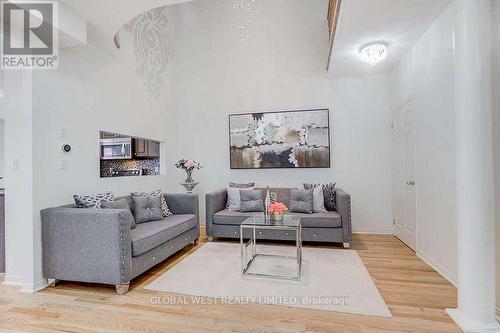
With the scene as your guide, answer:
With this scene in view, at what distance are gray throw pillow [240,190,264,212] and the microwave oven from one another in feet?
7.00

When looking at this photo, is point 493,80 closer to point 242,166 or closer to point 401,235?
point 401,235

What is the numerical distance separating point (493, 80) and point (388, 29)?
4.51 ft

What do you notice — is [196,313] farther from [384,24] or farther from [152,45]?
[152,45]

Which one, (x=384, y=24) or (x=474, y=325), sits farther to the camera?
(x=384, y=24)

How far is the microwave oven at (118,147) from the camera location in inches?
180

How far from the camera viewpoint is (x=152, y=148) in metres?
5.05

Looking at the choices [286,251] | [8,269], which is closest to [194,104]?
[286,251]

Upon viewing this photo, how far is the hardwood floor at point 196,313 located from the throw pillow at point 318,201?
4.66 feet

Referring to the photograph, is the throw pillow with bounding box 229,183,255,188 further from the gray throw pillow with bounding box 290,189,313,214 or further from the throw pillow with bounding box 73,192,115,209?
the throw pillow with bounding box 73,192,115,209

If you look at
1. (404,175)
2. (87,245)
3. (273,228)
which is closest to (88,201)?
(87,245)

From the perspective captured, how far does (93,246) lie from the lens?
8.28 feet

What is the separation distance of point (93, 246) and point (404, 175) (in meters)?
4.02

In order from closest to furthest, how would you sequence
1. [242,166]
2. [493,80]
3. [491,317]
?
[491,317], [493,80], [242,166]

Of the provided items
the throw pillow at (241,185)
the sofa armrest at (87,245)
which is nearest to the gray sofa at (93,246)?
the sofa armrest at (87,245)
